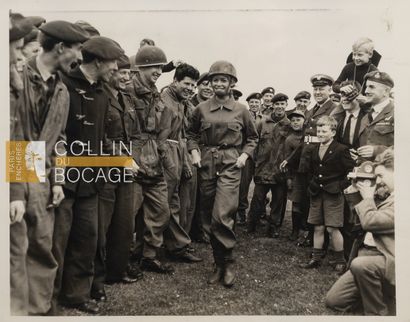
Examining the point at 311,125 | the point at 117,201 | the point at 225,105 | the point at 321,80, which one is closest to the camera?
the point at 117,201

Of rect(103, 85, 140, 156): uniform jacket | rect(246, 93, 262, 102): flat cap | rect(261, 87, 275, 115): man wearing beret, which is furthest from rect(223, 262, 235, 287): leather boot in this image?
rect(246, 93, 262, 102): flat cap

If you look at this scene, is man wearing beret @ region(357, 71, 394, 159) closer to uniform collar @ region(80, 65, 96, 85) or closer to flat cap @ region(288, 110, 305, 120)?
flat cap @ region(288, 110, 305, 120)

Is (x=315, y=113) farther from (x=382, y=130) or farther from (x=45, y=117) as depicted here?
(x=45, y=117)

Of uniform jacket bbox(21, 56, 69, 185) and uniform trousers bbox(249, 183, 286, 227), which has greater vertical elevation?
uniform jacket bbox(21, 56, 69, 185)

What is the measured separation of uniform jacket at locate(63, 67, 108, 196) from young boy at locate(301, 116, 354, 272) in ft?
5.85

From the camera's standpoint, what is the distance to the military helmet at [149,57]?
3654 mm

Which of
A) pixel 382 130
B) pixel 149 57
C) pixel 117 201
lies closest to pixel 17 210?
pixel 117 201

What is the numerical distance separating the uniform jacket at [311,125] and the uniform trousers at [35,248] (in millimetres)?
2373

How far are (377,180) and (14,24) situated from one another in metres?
2.55

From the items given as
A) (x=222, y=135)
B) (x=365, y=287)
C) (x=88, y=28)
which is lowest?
(x=365, y=287)

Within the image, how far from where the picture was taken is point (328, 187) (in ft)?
12.7

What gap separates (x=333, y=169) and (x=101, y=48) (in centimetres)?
197

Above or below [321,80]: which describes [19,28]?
above

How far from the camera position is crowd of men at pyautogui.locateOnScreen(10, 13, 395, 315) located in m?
2.82
